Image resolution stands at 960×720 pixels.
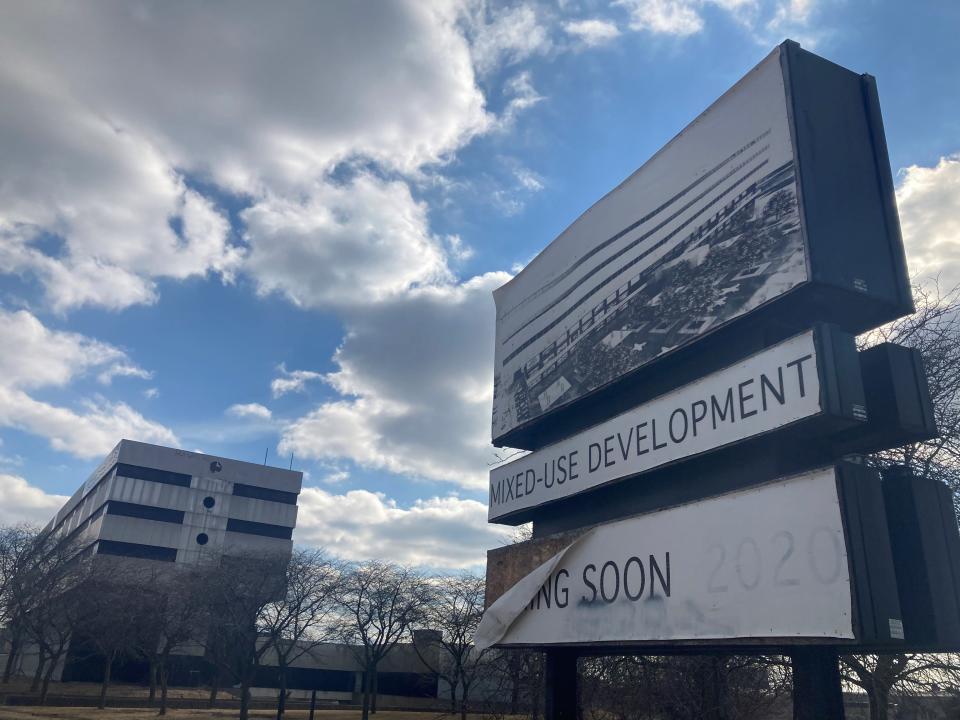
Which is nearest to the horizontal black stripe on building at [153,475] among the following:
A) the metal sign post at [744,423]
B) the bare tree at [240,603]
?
the bare tree at [240,603]

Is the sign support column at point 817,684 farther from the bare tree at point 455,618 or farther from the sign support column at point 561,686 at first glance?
the bare tree at point 455,618

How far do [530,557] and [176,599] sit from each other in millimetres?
40199

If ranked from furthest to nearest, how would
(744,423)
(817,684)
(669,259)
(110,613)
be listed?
(110,613)
(669,259)
(744,423)
(817,684)

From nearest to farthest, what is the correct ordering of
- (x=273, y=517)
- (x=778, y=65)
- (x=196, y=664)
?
(x=778, y=65), (x=196, y=664), (x=273, y=517)

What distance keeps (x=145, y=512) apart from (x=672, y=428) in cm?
6148

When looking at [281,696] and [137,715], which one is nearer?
[281,696]

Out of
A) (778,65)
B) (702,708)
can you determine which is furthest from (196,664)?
(778,65)

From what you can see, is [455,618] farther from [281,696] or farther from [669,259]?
[669,259]

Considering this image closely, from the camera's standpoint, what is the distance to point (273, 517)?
69938 mm

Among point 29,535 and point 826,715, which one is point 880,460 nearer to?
point 826,715

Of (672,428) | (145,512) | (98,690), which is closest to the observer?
(672,428)

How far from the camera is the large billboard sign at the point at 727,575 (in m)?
7.79

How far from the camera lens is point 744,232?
10539mm

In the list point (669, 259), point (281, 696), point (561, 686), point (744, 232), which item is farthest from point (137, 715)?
point (744, 232)
